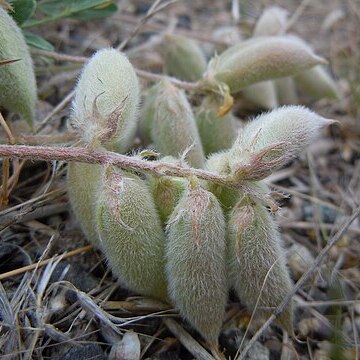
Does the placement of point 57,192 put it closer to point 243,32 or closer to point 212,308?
point 212,308

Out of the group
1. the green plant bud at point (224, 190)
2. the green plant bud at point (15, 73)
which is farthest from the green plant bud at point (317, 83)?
the green plant bud at point (15, 73)

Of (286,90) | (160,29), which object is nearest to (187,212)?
(286,90)

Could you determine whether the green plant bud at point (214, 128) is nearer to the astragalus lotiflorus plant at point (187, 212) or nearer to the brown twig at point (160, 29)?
the astragalus lotiflorus plant at point (187, 212)

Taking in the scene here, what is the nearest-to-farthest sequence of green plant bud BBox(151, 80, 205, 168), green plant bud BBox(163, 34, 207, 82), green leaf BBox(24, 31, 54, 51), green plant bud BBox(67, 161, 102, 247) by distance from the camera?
green plant bud BBox(67, 161, 102, 247)
green plant bud BBox(151, 80, 205, 168)
green leaf BBox(24, 31, 54, 51)
green plant bud BBox(163, 34, 207, 82)

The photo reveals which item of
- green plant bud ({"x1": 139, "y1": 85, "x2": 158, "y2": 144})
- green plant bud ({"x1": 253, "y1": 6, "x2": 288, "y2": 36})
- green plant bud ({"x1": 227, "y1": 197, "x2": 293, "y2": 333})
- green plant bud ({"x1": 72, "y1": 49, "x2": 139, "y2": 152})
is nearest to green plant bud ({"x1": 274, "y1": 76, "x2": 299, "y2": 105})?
green plant bud ({"x1": 253, "y1": 6, "x2": 288, "y2": 36})

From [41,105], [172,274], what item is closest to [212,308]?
[172,274]

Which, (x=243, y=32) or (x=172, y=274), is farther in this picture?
(x=243, y=32)

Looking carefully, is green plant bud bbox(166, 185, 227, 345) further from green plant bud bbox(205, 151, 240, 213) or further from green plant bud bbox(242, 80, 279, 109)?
green plant bud bbox(242, 80, 279, 109)
